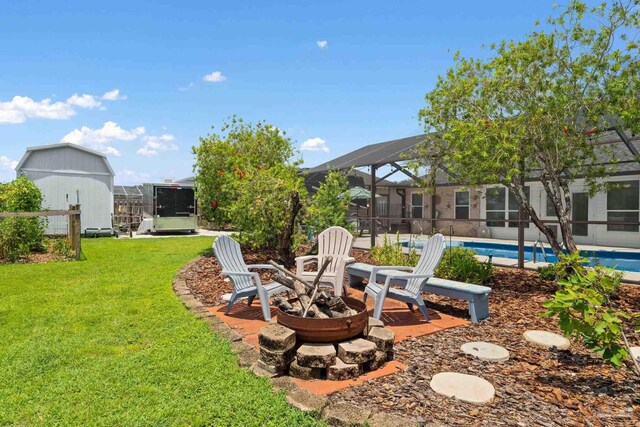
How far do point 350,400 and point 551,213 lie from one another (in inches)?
537

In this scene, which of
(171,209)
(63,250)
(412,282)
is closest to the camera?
(412,282)

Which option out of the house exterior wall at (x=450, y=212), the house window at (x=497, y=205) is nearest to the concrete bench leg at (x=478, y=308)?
the house exterior wall at (x=450, y=212)

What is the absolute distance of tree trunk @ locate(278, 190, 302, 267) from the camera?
7075 mm

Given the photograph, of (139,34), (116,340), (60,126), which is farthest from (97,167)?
(116,340)

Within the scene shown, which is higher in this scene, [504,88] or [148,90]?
[148,90]

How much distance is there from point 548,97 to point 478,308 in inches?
126

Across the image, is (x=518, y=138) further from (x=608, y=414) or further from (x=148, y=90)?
(x=148, y=90)

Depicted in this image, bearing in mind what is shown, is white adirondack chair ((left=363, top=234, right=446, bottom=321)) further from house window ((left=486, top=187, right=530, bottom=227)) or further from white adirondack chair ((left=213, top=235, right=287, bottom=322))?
house window ((left=486, top=187, right=530, bottom=227))

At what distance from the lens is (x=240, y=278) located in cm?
485

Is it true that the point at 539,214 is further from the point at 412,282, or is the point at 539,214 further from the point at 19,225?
the point at 19,225

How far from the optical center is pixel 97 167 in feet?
52.2

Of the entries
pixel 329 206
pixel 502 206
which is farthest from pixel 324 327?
pixel 502 206

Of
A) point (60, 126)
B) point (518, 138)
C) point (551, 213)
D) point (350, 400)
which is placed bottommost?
point (350, 400)

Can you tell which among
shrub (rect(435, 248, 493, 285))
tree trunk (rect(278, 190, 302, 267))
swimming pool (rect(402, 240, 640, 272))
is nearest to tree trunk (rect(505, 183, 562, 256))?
shrub (rect(435, 248, 493, 285))
